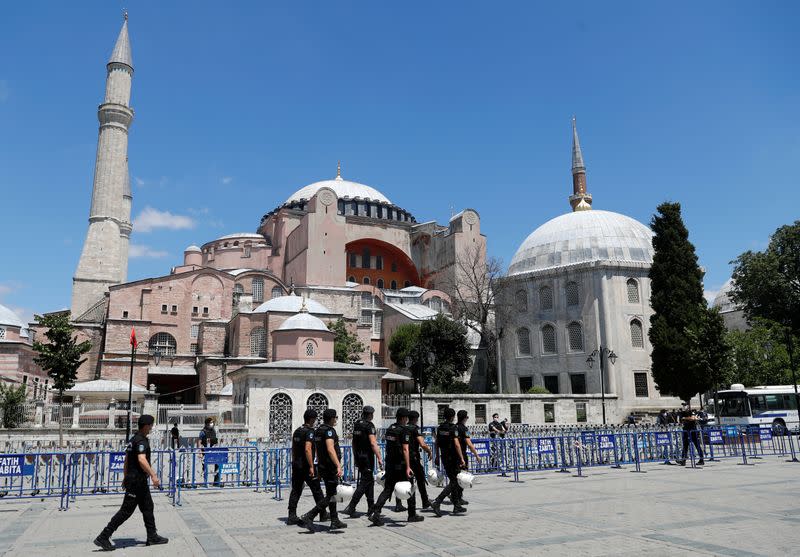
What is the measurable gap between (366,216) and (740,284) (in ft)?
106

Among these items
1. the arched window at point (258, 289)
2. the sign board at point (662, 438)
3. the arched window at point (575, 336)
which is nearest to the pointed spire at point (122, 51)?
the arched window at point (258, 289)

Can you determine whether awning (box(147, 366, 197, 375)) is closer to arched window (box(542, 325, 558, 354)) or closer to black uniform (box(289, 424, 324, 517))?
arched window (box(542, 325, 558, 354))

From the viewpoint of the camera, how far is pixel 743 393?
87.5ft

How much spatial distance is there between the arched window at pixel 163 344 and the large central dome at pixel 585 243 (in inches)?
916

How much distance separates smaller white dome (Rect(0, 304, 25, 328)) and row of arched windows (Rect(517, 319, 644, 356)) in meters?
33.0

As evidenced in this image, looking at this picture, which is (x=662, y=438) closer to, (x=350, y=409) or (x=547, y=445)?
(x=547, y=445)

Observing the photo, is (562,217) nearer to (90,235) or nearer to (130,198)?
(90,235)

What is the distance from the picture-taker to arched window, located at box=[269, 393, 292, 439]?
22766 mm

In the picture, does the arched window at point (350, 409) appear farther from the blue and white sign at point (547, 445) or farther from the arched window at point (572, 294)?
the arched window at point (572, 294)

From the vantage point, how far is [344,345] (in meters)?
39.0

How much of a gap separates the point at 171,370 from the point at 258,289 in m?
10.4

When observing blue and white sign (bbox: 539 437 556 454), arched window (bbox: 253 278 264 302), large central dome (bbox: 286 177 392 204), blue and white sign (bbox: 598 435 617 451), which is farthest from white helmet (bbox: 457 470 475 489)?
large central dome (bbox: 286 177 392 204)

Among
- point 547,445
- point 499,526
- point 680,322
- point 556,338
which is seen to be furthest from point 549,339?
point 499,526

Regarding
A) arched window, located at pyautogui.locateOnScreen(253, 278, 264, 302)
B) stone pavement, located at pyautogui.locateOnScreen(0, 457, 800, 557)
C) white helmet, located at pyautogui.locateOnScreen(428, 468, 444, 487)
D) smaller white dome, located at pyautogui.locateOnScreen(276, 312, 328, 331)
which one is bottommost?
stone pavement, located at pyautogui.locateOnScreen(0, 457, 800, 557)
